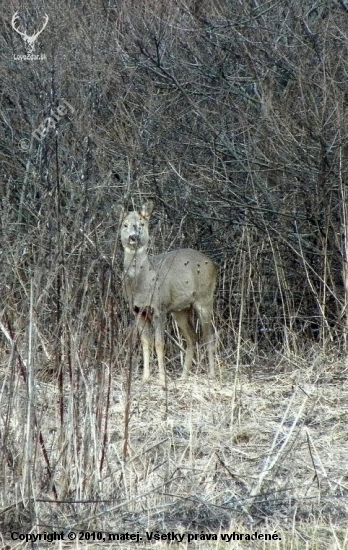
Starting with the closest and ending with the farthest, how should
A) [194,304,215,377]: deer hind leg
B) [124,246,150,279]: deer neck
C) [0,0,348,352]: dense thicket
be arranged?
[124,246,150,279]: deer neck
[0,0,348,352]: dense thicket
[194,304,215,377]: deer hind leg

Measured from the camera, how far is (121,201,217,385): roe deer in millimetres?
10492

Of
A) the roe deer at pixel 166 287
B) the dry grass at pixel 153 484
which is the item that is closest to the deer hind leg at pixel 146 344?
the roe deer at pixel 166 287

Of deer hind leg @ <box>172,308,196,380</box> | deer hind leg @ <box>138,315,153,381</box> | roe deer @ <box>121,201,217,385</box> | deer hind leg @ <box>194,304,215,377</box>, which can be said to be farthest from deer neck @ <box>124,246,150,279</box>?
deer hind leg @ <box>172,308,196,380</box>

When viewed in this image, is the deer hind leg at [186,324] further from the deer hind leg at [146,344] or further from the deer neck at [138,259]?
the deer neck at [138,259]

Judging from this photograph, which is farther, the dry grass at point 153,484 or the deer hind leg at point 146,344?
the deer hind leg at point 146,344

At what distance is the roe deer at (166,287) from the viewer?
34.4 ft

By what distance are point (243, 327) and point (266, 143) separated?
1905 millimetres

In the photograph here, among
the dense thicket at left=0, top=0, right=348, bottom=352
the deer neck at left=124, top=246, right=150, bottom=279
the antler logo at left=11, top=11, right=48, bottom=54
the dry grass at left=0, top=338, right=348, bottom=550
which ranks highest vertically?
the antler logo at left=11, top=11, right=48, bottom=54

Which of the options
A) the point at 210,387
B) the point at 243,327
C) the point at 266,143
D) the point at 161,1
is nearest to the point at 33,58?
the point at 161,1

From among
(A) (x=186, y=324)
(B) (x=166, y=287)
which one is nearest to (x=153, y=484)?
(B) (x=166, y=287)

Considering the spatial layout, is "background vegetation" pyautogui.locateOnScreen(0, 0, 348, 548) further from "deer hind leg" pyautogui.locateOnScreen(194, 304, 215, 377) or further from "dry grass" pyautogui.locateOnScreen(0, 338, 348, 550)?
"dry grass" pyautogui.locateOnScreen(0, 338, 348, 550)

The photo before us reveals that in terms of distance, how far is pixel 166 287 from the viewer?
35.7 feet

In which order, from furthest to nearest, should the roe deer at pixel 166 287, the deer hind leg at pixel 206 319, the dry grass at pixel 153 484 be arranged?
the deer hind leg at pixel 206 319 → the roe deer at pixel 166 287 → the dry grass at pixel 153 484

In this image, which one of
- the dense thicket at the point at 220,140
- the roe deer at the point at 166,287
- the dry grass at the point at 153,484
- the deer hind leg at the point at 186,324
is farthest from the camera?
the deer hind leg at the point at 186,324
